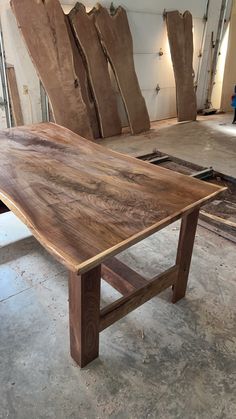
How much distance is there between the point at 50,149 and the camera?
6.13 feet

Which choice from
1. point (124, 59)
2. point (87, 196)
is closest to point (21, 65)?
point (124, 59)

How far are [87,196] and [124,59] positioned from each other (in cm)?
370

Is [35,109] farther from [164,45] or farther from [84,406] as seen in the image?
[84,406]

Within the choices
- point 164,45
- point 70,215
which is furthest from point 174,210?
point 164,45

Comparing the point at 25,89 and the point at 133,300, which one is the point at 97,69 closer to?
the point at 25,89

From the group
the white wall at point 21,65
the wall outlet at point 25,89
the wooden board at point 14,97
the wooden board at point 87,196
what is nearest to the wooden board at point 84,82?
the white wall at point 21,65

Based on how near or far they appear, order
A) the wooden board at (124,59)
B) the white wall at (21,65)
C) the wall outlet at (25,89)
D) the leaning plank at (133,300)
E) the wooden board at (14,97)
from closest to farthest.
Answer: the leaning plank at (133,300) < the white wall at (21,65) < the wooden board at (14,97) < the wall outlet at (25,89) < the wooden board at (124,59)

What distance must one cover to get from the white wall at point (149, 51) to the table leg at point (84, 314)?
131 inches

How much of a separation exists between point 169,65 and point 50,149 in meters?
4.13

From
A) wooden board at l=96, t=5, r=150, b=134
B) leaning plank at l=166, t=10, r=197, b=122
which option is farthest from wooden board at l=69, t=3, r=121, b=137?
leaning plank at l=166, t=10, r=197, b=122

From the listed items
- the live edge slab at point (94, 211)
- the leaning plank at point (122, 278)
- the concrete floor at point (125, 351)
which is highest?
Answer: the live edge slab at point (94, 211)

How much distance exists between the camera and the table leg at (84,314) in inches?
45.2

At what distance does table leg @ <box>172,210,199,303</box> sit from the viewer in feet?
4.93

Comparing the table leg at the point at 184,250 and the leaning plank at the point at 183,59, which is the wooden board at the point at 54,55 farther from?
the table leg at the point at 184,250
